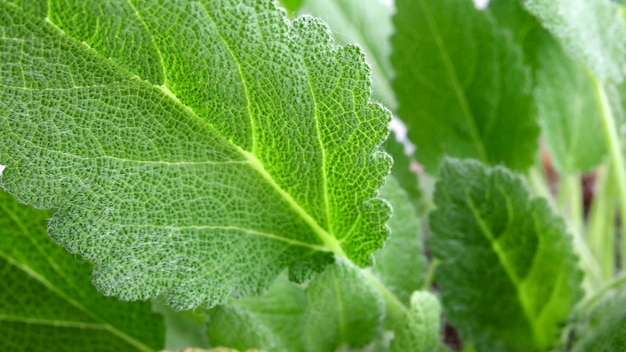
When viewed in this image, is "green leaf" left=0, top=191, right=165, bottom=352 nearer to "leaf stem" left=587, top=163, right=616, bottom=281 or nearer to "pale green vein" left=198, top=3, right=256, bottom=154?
"pale green vein" left=198, top=3, right=256, bottom=154

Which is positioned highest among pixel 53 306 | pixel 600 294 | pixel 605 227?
pixel 605 227

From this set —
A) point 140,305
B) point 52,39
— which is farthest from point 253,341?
point 52,39

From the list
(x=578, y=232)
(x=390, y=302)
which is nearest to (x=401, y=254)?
(x=390, y=302)

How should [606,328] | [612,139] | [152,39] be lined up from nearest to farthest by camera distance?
[152,39], [606,328], [612,139]

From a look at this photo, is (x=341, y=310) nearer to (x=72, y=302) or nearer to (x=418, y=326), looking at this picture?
(x=418, y=326)

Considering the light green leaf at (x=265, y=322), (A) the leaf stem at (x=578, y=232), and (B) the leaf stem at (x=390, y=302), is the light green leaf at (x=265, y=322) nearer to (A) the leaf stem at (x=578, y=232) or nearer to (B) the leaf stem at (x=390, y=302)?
(B) the leaf stem at (x=390, y=302)

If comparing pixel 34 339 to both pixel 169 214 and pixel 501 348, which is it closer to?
pixel 169 214

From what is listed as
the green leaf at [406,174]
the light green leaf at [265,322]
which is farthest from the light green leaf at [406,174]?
the light green leaf at [265,322]

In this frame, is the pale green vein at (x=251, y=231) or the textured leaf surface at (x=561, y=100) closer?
the pale green vein at (x=251, y=231)
